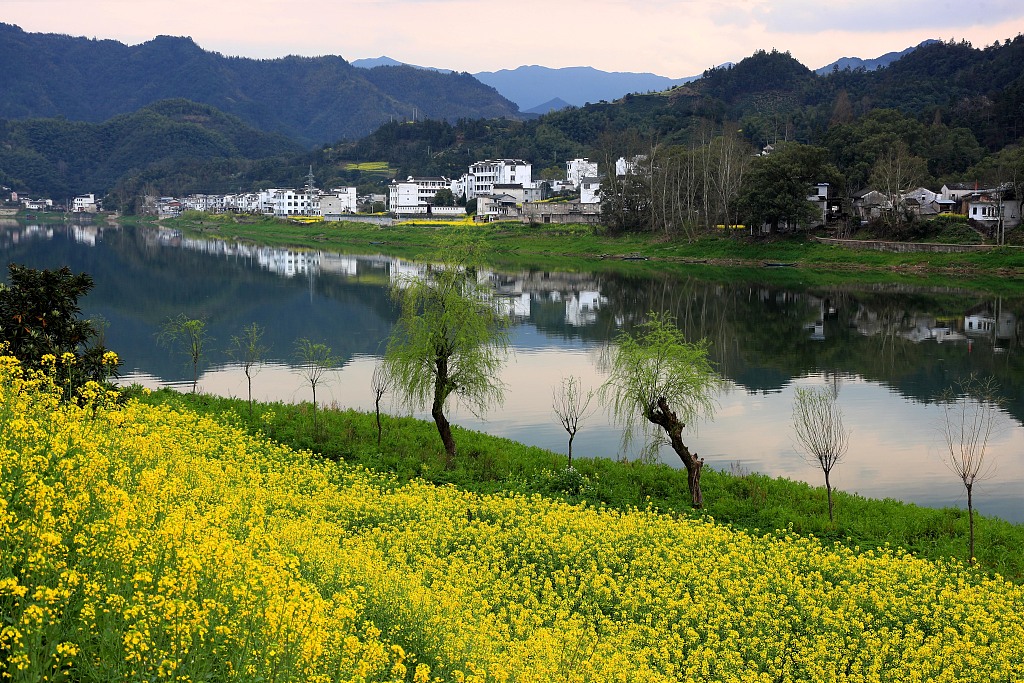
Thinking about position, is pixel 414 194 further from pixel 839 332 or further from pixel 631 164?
pixel 839 332

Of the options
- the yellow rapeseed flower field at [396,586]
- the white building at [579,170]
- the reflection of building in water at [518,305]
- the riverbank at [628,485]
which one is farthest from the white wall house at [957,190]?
the yellow rapeseed flower field at [396,586]

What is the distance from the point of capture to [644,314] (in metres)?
41.1

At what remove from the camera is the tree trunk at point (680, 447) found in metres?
15.9

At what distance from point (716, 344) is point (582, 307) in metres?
11.7

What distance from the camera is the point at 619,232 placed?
7788 cm

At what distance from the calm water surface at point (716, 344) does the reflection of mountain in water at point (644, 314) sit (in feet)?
0.37

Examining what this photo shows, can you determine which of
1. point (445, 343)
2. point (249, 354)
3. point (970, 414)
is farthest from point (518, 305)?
point (445, 343)

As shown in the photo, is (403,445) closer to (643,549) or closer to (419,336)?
(419,336)

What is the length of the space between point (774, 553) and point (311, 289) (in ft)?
138

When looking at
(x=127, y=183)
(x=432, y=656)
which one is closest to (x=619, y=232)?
(x=432, y=656)

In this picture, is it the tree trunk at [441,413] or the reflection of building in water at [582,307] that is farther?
the reflection of building in water at [582,307]

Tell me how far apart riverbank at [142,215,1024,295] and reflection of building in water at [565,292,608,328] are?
470cm

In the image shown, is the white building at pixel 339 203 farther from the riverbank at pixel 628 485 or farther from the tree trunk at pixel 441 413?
the tree trunk at pixel 441 413

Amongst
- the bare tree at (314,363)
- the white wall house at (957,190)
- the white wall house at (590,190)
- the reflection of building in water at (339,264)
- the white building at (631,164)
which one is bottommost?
the bare tree at (314,363)
